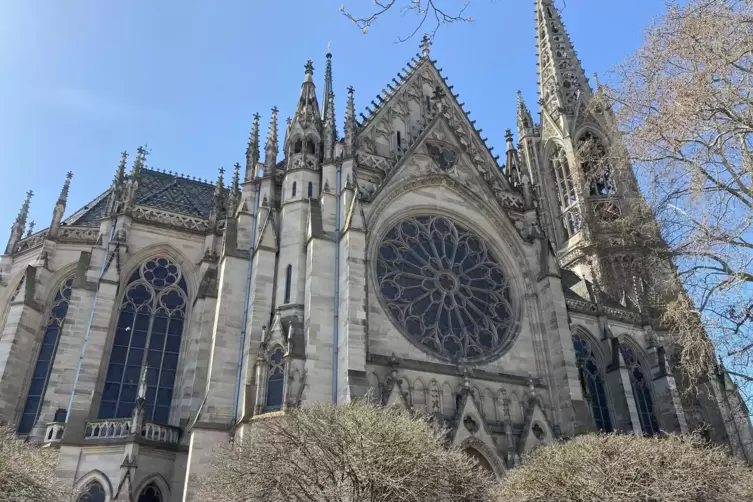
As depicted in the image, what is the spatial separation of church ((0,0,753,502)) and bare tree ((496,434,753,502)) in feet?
12.4

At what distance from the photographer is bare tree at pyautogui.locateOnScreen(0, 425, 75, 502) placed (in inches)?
476

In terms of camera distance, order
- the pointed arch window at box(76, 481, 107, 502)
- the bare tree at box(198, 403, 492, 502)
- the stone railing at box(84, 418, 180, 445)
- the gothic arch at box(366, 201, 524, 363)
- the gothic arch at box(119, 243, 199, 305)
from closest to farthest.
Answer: the bare tree at box(198, 403, 492, 502)
the pointed arch window at box(76, 481, 107, 502)
the stone railing at box(84, 418, 180, 445)
the gothic arch at box(366, 201, 524, 363)
the gothic arch at box(119, 243, 199, 305)

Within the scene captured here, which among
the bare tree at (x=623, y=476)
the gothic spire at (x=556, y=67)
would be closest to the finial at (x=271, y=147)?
the bare tree at (x=623, y=476)

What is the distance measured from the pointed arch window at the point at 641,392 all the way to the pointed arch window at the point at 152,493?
61.0 ft

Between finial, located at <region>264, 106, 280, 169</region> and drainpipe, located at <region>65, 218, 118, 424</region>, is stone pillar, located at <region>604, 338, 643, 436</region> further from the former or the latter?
drainpipe, located at <region>65, 218, 118, 424</region>

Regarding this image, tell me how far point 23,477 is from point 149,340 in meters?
9.46

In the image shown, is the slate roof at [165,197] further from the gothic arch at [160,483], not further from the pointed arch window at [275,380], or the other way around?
the gothic arch at [160,483]

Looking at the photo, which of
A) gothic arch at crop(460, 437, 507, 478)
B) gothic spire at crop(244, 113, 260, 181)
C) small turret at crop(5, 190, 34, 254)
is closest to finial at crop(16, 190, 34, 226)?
small turret at crop(5, 190, 34, 254)

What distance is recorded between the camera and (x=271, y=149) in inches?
887

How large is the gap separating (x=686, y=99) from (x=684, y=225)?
85.9 inches

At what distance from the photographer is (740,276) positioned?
9633 mm

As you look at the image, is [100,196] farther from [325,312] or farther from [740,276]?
[740,276]

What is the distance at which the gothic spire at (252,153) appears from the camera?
74.6ft

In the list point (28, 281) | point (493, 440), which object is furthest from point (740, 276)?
point (28, 281)
